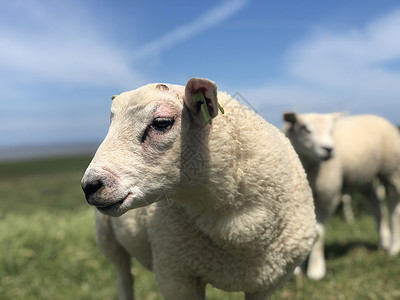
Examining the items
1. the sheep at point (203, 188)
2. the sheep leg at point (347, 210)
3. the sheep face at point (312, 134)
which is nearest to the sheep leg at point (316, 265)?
the sheep face at point (312, 134)

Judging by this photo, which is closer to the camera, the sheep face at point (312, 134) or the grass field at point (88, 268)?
the grass field at point (88, 268)

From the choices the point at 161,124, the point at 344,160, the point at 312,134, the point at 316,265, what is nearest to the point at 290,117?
the point at 312,134

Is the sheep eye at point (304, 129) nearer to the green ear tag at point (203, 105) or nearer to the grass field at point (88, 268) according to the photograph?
the grass field at point (88, 268)

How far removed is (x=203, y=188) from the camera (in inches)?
69.9

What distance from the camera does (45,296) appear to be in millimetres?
4305

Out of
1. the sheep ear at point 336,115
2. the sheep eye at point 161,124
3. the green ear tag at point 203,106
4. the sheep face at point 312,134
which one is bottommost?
the sheep face at point 312,134

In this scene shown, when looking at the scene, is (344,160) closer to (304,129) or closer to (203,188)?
(304,129)

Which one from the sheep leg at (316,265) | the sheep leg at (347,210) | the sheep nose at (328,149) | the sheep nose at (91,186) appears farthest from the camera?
the sheep leg at (347,210)

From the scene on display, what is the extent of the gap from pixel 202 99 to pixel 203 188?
1.40 feet

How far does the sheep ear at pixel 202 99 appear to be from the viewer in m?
1.61

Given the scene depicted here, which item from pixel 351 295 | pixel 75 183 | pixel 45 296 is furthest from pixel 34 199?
pixel 351 295

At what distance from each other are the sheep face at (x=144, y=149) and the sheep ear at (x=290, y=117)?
298 cm

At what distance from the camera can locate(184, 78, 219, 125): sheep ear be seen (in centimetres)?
161

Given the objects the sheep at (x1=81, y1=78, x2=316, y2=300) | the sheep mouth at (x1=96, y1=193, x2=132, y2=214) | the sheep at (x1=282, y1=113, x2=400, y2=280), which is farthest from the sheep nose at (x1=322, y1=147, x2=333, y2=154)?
the sheep mouth at (x1=96, y1=193, x2=132, y2=214)
